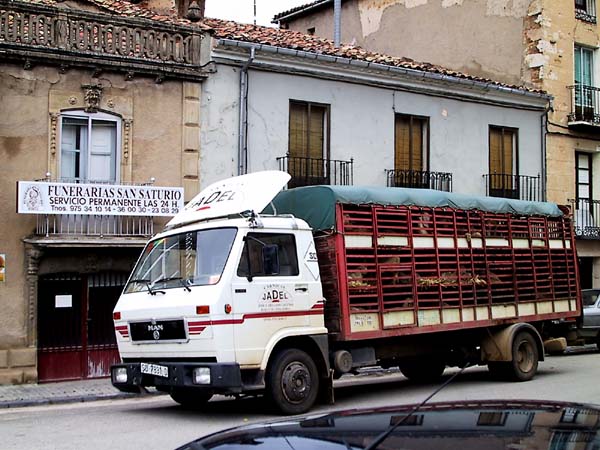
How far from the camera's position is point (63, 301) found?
15.9 metres

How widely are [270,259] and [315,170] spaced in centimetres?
861

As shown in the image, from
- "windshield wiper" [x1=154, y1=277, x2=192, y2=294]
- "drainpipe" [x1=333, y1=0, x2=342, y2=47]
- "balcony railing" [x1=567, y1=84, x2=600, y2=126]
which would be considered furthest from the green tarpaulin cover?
"drainpipe" [x1=333, y1=0, x2=342, y2=47]

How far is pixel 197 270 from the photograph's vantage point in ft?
34.7

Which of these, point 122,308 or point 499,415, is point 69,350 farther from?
point 499,415

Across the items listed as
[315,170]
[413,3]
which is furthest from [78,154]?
[413,3]

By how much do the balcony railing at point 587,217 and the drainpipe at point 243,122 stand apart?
1163cm

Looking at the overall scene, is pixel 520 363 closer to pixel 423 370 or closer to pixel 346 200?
pixel 423 370

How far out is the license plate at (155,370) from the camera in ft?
34.0

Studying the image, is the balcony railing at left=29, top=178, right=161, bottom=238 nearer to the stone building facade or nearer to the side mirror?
the stone building facade

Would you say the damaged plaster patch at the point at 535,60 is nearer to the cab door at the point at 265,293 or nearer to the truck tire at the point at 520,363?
the truck tire at the point at 520,363

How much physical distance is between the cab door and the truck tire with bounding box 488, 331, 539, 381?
15.1 feet

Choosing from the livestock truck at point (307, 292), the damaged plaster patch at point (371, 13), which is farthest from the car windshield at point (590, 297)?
the damaged plaster patch at point (371, 13)

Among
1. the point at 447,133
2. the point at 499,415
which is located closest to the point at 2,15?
the point at 447,133

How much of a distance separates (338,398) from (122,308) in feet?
11.8
